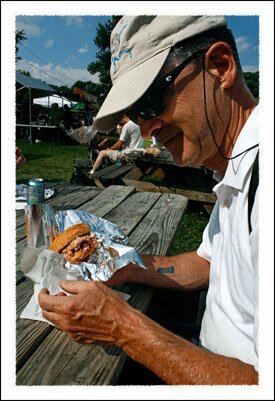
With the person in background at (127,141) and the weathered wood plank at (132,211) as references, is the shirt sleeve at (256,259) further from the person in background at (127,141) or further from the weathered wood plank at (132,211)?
the person in background at (127,141)

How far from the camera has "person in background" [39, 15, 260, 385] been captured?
105 centimetres

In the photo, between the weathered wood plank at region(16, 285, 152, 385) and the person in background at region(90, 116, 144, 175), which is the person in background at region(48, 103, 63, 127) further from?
the weathered wood plank at region(16, 285, 152, 385)

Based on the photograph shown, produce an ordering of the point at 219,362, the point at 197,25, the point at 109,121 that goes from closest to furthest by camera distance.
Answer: the point at 219,362 → the point at 197,25 → the point at 109,121

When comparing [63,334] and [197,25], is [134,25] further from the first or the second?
[63,334]

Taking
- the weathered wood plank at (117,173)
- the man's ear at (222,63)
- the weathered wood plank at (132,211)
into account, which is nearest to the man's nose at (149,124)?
the man's ear at (222,63)

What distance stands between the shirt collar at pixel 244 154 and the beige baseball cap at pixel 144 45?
13.6 inches

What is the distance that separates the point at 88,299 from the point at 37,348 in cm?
19

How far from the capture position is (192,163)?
1511 millimetres

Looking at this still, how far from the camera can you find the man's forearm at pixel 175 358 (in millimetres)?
949

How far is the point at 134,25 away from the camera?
1.29m

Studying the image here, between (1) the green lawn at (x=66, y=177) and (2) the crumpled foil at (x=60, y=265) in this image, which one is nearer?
(2) the crumpled foil at (x=60, y=265)

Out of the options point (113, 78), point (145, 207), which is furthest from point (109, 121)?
point (145, 207)

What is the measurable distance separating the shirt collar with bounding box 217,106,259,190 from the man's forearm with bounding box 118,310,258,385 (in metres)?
0.51

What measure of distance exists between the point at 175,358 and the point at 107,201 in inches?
72.4
